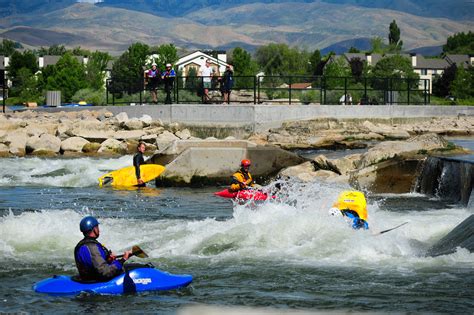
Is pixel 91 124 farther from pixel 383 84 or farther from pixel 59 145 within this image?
pixel 383 84

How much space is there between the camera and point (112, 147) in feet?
115

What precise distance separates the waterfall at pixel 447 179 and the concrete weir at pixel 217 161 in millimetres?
4062

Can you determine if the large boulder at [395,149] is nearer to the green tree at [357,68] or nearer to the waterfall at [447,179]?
the waterfall at [447,179]

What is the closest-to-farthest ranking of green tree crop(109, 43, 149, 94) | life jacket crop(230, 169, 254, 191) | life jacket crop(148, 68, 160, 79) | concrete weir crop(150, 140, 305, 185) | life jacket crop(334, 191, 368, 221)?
1. life jacket crop(334, 191, 368, 221)
2. life jacket crop(230, 169, 254, 191)
3. concrete weir crop(150, 140, 305, 185)
4. life jacket crop(148, 68, 160, 79)
5. green tree crop(109, 43, 149, 94)

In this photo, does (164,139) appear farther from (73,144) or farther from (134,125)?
(134,125)

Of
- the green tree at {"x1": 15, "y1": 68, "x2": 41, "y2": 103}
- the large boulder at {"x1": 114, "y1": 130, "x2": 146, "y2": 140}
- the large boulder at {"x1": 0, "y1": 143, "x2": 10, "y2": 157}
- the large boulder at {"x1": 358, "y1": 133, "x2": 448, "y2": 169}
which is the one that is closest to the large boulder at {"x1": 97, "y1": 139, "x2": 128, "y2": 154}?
the large boulder at {"x1": 114, "y1": 130, "x2": 146, "y2": 140}

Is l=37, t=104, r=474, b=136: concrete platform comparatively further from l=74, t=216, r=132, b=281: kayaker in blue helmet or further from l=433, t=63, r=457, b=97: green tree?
l=433, t=63, r=457, b=97: green tree

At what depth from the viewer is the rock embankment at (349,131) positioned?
115 ft

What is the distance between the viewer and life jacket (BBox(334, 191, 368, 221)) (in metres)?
15.9

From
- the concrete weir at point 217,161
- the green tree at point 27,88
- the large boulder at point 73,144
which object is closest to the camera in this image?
the concrete weir at point 217,161

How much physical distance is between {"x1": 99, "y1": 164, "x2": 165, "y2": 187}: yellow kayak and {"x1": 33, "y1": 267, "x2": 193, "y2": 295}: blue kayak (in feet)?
41.0

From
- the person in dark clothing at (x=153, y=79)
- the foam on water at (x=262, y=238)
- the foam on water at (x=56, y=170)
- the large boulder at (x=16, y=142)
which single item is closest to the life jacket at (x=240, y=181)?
the foam on water at (x=262, y=238)

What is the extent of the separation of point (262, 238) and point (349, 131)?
22.3 metres

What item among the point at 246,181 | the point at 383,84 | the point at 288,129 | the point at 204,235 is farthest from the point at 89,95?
the point at 204,235
